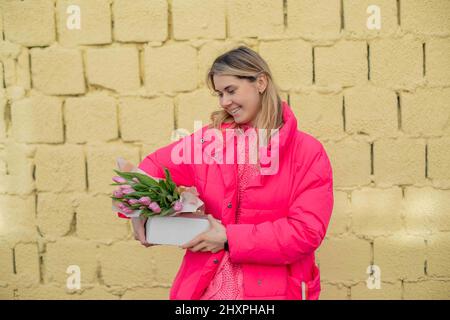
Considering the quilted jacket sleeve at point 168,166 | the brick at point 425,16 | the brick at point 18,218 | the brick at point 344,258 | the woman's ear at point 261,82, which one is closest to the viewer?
the woman's ear at point 261,82

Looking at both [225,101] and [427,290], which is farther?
[427,290]

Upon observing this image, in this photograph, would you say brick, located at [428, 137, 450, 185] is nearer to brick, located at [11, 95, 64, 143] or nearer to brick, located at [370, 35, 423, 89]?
brick, located at [370, 35, 423, 89]

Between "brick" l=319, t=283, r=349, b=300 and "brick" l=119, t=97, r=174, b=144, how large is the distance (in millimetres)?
1291

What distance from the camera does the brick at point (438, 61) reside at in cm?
299

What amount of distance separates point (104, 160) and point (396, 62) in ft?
5.90

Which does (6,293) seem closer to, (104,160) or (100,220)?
(100,220)

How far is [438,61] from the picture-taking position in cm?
300

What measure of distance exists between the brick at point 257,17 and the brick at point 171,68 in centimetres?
31

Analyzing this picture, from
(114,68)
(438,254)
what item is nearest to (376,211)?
(438,254)

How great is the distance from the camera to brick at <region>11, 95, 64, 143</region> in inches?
123

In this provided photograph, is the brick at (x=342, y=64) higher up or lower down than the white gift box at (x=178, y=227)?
higher up

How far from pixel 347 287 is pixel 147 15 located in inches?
78.2

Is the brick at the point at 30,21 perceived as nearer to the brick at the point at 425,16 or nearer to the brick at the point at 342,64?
the brick at the point at 342,64

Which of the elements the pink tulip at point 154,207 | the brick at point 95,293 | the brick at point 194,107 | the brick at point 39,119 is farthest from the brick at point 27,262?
the pink tulip at point 154,207
